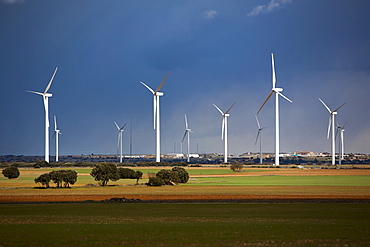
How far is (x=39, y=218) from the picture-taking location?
123 feet

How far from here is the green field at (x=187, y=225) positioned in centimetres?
2662

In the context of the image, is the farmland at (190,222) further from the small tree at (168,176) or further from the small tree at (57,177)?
the small tree at (168,176)

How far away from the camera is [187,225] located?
3334cm

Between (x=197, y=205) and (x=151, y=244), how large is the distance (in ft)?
77.3

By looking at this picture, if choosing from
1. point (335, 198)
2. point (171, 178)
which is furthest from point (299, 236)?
point (171, 178)

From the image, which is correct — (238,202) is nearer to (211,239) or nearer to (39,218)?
(39,218)

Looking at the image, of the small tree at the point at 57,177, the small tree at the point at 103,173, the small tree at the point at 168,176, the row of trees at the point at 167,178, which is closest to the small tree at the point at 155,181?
the row of trees at the point at 167,178

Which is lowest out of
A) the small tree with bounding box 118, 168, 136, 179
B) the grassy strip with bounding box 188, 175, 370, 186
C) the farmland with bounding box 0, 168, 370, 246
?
the grassy strip with bounding box 188, 175, 370, 186

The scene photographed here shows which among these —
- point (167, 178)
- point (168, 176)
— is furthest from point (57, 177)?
point (168, 176)

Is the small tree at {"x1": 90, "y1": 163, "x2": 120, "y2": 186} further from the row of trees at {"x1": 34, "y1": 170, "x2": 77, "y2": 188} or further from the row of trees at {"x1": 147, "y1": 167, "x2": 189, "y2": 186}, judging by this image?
the row of trees at {"x1": 147, "y1": 167, "x2": 189, "y2": 186}

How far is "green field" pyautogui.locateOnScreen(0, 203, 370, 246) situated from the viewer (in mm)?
26625

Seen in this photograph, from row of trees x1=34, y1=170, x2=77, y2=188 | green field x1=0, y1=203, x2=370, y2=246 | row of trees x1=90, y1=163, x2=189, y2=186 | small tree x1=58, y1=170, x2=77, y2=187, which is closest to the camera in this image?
green field x1=0, y1=203, x2=370, y2=246

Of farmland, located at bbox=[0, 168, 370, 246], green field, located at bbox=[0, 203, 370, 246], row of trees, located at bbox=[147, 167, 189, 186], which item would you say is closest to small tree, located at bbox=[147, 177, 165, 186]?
Result: row of trees, located at bbox=[147, 167, 189, 186]

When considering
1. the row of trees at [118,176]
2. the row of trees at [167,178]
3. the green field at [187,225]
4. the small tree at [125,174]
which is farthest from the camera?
the small tree at [125,174]
